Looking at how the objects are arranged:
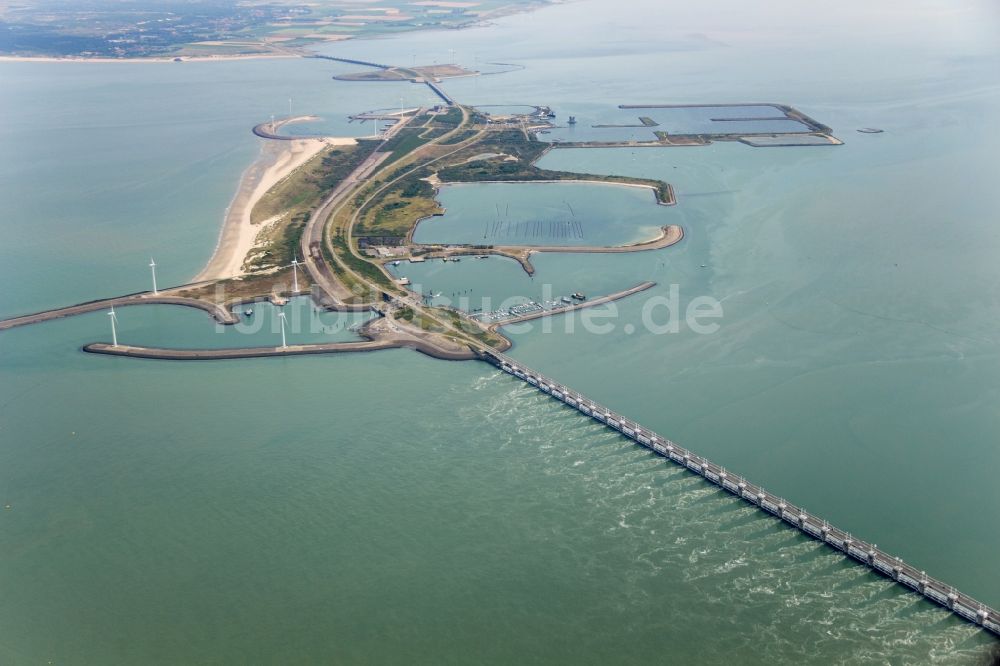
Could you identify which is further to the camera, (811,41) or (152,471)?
(811,41)

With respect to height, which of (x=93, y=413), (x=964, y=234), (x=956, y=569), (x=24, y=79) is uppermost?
(x=24, y=79)

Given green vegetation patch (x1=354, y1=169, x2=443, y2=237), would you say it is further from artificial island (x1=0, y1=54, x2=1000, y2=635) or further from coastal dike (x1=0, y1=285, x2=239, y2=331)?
coastal dike (x1=0, y1=285, x2=239, y2=331)

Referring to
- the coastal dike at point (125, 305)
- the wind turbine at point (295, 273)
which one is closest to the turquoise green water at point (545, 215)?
the wind turbine at point (295, 273)

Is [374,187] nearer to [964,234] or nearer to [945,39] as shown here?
[964,234]

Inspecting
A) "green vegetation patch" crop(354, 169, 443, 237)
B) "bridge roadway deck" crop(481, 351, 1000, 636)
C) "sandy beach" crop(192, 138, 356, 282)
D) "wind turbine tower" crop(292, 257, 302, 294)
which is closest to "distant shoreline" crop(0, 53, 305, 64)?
"sandy beach" crop(192, 138, 356, 282)

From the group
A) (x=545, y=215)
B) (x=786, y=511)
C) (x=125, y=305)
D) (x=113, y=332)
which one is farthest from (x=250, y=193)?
(x=786, y=511)

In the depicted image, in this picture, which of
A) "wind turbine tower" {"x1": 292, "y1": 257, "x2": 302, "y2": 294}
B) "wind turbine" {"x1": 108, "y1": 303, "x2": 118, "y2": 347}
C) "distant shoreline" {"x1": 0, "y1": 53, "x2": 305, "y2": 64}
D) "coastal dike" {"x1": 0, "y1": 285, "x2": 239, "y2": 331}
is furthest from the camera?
"distant shoreline" {"x1": 0, "y1": 53, "x2": 305, "y2": 64}

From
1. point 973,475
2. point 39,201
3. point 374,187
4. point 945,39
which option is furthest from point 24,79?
point 945,39
